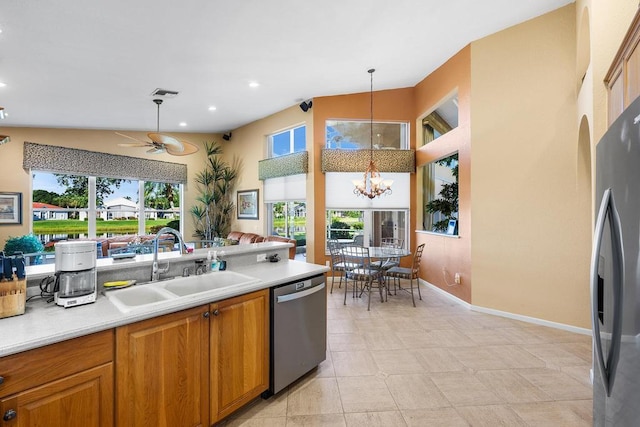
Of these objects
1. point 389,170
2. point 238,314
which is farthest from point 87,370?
point 389,170

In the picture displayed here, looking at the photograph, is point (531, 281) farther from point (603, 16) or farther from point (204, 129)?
point (204, 129)

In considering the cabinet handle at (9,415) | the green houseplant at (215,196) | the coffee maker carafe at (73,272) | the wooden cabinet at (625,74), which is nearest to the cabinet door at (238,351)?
the coffee maker carafe at (73,272)

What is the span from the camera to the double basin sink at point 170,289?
1780 mm

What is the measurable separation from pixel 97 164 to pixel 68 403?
6.82m

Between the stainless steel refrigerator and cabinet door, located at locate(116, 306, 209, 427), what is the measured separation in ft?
5.76

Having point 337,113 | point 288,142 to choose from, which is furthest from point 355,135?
point 288,142

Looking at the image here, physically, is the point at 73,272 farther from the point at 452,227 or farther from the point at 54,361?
the point at 452,227

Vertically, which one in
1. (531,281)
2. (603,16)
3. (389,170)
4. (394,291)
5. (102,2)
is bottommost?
(394,291)

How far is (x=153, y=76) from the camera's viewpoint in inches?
172

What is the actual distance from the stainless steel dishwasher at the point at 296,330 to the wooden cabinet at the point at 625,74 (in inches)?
84.0

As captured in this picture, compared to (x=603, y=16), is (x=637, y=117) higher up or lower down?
lower down

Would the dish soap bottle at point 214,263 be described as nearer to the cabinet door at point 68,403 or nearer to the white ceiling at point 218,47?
the cabinet door at point 68,403

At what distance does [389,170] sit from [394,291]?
2.21 m

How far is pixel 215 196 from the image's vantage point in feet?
25.3
